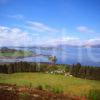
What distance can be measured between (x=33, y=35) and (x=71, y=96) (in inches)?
34.7

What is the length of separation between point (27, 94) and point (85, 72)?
0.74m

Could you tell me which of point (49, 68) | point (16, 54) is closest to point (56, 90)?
point (49, 68)

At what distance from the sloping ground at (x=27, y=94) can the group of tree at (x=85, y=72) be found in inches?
11.5

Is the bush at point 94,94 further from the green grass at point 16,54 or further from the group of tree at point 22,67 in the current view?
the green grass at point 16,54

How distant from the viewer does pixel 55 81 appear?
313 centimetres

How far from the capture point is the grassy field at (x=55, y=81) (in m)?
3.02

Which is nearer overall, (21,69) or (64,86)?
(64,86)

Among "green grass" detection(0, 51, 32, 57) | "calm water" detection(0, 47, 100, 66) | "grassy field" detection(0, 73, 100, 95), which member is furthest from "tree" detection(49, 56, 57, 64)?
"green grass" detection(0, 51, 32, 57)

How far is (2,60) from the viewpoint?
3320 millimetres

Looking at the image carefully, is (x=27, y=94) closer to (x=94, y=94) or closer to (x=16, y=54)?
(x=16, y=54)

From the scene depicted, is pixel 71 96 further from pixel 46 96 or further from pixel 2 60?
pixel 2 60

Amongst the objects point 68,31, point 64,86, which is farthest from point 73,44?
point 64,86

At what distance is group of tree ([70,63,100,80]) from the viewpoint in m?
3.08

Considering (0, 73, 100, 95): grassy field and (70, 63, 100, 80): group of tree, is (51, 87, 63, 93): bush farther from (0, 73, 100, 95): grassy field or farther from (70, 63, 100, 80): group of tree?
(70, 63, 100, 80): group of tree
